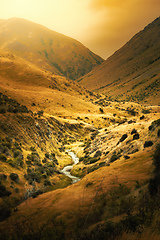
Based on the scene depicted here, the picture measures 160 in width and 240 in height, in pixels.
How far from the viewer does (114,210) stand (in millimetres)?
11594

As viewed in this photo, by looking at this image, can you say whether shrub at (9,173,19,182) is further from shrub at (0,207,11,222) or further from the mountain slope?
the mountain slope

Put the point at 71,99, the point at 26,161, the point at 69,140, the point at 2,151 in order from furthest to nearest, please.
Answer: the point at 71,99, the point at 69,140, the point at 26,161, the point at 2,151

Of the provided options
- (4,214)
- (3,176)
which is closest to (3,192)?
(3,176)

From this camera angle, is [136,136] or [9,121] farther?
[9,121]

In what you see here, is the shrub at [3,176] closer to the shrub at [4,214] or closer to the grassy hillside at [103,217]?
the shrub at [4,214]

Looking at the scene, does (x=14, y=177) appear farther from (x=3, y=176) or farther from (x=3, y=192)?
(x=3, y=192)

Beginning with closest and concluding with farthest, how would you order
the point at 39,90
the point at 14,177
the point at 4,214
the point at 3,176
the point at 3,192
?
the point at 4,214, the point at 3,192, the point at 3,176, the point at 14,177, the point at 39,90

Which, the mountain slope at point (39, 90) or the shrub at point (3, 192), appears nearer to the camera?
the shrub at point (3, 192)

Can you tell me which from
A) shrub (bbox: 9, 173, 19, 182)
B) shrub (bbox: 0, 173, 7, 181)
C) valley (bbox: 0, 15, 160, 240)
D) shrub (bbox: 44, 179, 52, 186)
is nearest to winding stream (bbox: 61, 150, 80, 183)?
valley (bbox: 0, 15, 160, 240)

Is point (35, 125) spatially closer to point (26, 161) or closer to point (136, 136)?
point (26, 161)

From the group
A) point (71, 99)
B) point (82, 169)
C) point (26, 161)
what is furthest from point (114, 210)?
point (71, 99)

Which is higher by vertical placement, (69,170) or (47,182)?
(47,182)

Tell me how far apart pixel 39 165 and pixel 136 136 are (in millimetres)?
23736

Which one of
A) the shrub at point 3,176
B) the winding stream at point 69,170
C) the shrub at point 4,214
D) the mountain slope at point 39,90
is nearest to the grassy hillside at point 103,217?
the shrub at point 4,214
